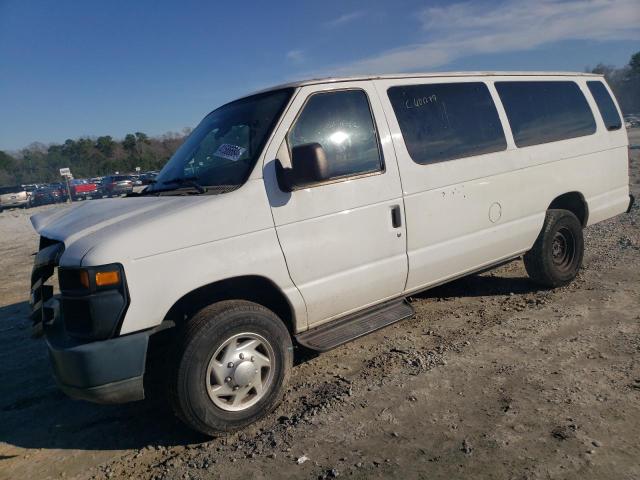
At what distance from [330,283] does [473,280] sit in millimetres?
3063

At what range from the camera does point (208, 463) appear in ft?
9.41

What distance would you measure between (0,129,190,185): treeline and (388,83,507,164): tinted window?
162 ft

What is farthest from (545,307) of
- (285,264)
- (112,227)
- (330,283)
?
(112,227)

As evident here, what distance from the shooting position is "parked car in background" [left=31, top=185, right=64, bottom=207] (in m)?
33.8

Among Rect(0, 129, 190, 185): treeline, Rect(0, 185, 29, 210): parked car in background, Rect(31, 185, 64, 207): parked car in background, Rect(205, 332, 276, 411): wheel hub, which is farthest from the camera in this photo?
Rect(0, 129, 190, 185): treeline

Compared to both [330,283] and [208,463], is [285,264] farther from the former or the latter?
[208,463]

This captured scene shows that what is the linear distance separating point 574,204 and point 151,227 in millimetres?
4623

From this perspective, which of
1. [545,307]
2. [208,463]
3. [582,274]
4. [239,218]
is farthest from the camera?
[582,274]

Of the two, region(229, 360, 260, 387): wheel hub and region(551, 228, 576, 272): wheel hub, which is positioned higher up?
region(229, 360, 260, 387): wheel hub

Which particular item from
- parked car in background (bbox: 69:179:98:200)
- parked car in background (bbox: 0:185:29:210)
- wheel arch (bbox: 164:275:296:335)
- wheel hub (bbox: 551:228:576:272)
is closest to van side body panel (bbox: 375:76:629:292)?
wheel hub (bbox: 551:228:576:272)

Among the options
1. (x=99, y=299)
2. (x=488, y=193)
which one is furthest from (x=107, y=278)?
(x=488, y=193)

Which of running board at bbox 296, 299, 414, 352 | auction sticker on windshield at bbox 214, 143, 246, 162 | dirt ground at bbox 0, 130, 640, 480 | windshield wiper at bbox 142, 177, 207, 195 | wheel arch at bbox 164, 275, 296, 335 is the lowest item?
dirt ground at bbox 0, 130, 640, 480

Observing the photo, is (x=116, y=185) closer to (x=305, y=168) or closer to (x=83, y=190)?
(x=83, y=190)

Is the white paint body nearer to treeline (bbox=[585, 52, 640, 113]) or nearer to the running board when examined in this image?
the running board
